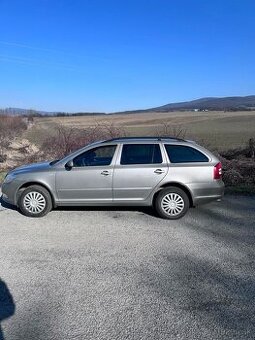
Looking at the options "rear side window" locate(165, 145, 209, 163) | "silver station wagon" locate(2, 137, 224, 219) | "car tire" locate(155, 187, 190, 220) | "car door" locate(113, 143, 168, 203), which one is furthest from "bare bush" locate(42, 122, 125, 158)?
"car tire" locate(155, 187, 190, 220)

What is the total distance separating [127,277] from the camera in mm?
5277

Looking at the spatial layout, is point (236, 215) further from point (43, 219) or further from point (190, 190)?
point (43, 219)

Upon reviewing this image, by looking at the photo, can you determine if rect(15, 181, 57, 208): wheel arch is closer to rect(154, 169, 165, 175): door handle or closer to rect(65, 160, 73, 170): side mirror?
rect(65, 160, 73, 170): side mirror

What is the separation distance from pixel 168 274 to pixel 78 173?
3.61 m

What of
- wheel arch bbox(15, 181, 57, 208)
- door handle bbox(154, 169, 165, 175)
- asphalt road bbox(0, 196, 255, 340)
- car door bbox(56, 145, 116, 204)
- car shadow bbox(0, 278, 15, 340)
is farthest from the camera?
wheel arch bbox(15, 181, 57, 208)

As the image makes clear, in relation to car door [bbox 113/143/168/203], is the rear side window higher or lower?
higher

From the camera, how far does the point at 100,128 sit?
17.1 metres

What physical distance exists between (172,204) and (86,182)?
178 centimetres

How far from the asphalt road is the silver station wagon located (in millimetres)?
345

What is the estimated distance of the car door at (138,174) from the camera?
326 inches

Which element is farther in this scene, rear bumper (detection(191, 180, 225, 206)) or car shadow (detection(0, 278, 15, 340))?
rear bumper (detection(191, 180, 225, 206))

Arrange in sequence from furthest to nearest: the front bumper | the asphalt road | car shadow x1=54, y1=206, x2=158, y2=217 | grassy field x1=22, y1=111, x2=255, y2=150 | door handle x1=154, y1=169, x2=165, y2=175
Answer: grassy field x1=22, y1=111, x2=255, y2=150 < car shadow x1=54, y1=206, x2=158, y2=217 < the front bumper < door handle x1=154, y1=169, x2=165, y2=175 < the asphalt road

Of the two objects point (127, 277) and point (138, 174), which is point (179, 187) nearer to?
point (138, 174)

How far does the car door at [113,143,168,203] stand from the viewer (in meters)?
8.29
